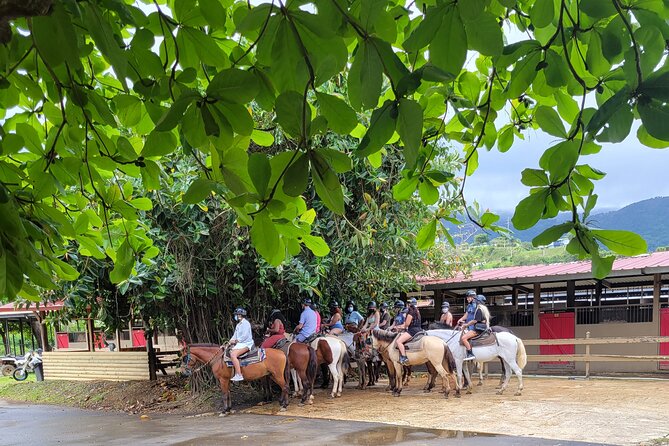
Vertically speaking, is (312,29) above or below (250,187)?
above

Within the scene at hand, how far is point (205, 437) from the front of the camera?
8070 millimetres

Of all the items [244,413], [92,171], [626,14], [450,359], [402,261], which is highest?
[626,14]

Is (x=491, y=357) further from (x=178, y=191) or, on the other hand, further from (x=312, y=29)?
(x=312, y=29)

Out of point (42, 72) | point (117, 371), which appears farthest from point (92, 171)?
point (117, 371)

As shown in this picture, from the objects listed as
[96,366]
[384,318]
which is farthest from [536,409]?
[96,366]

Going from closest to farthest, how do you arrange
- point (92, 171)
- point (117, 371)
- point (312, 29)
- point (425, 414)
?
1. point (312, 29)
2. point (92, 171)
3. point (425, 414)
4. point (117, 371)

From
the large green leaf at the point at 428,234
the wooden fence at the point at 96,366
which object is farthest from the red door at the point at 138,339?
the large green leaf at the point at 428,234

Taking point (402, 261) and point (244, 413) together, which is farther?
point (402, 261)

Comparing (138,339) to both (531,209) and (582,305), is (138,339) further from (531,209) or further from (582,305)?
(531,209)

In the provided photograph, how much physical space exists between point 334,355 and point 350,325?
1.00 meters

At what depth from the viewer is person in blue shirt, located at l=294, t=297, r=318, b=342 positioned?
10648 millimetres

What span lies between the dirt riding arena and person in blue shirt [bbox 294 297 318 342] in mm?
1176

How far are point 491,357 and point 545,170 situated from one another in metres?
9.50

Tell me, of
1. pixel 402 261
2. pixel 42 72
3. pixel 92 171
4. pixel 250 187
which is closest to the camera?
pixel 250 187
